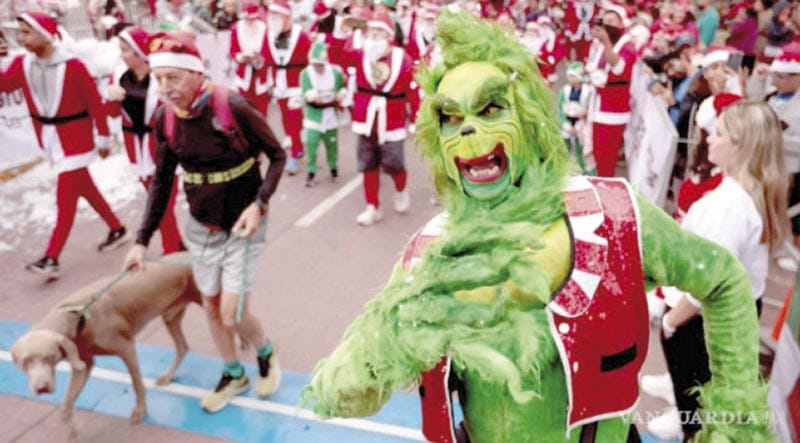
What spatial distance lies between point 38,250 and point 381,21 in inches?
145

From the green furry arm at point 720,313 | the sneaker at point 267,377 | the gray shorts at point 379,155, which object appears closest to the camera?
the green furry arm at point 720,313

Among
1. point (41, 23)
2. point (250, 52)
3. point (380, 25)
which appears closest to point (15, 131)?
point (250, 52)

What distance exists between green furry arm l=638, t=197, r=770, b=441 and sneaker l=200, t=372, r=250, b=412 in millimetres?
2638

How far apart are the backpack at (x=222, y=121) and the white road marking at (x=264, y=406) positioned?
1.31 m

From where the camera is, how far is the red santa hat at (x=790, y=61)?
503 cm

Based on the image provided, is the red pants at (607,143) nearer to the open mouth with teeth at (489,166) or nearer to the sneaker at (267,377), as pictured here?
the sneaker at (267,377)

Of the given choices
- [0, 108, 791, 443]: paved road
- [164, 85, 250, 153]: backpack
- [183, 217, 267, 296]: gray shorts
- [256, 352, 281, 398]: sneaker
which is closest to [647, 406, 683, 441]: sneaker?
[0, 108, 791, 443]: paved road

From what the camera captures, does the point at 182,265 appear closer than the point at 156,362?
Yes

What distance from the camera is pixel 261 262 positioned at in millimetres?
5652

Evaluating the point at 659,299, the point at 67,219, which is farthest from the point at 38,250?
the point at 659,299

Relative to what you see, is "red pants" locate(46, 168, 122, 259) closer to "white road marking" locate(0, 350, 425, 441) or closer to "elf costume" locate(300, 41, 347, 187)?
"white road marking" locate(0, 350, 425, 441)

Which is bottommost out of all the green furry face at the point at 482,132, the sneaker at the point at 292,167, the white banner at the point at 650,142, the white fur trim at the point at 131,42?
the sneaker at the point at 292,167

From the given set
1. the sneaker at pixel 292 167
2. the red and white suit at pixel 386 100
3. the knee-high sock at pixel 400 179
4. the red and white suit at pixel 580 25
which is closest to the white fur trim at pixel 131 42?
the red and white suit at pixel 386 100

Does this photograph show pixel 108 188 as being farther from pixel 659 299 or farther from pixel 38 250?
pixel 659 299
